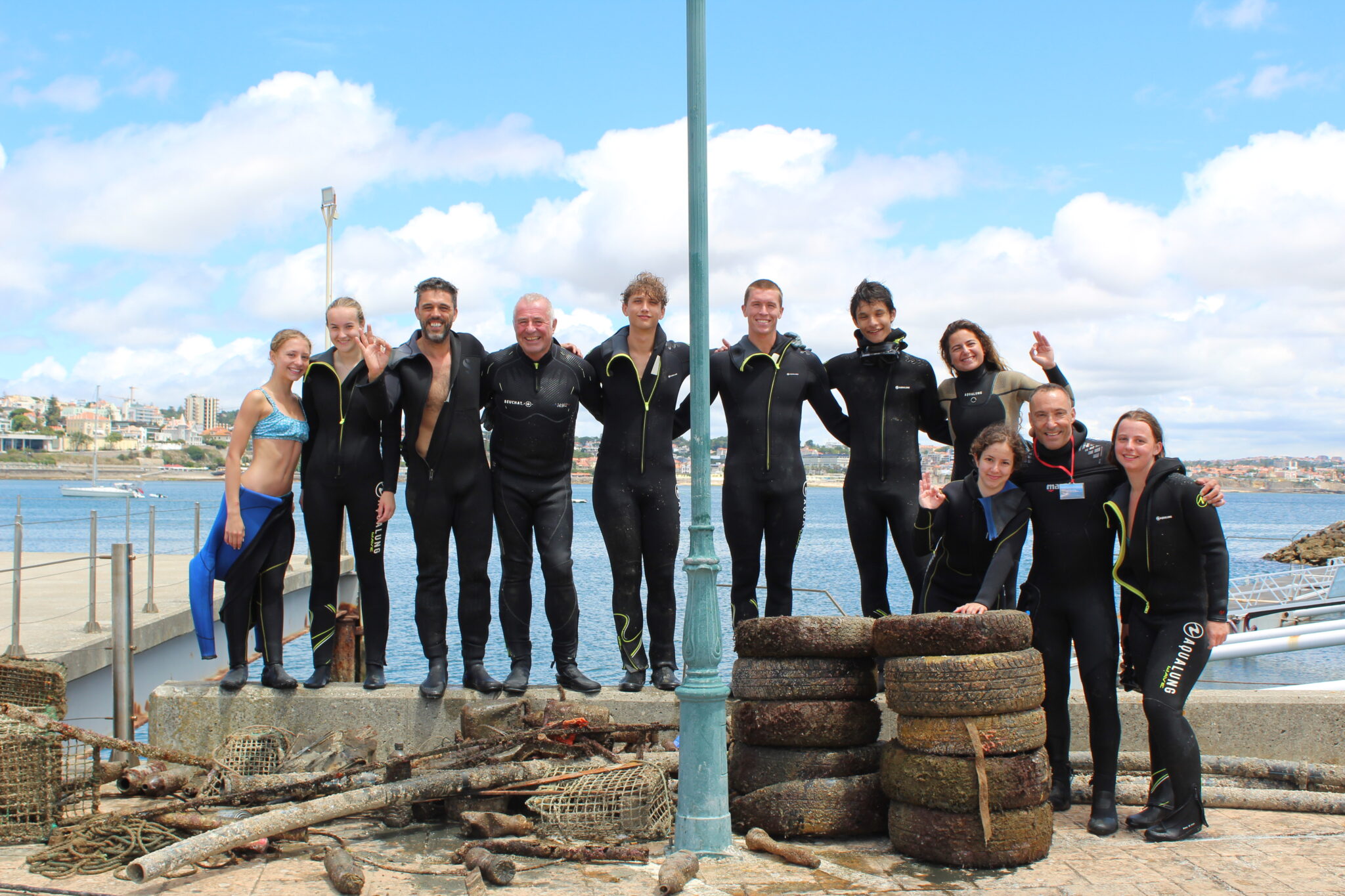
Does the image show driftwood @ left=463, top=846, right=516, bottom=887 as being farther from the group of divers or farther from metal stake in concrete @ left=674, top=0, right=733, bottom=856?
the group of divers

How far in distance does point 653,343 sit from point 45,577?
13650mm

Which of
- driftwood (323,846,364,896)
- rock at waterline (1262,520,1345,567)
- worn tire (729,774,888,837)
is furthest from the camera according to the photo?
rock at waterline (1262,520,1345,567)

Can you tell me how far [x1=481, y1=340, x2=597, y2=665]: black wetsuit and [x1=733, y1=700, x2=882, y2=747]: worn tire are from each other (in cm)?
155

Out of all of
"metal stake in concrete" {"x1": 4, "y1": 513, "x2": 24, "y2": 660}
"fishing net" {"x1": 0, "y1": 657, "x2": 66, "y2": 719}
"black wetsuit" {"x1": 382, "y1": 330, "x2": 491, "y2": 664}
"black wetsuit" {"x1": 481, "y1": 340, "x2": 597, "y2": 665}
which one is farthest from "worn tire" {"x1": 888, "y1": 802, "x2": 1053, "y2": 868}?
"metal stake in concrete" {"x1": 4, "y1": 513, "x2": 24, "y2": 660}

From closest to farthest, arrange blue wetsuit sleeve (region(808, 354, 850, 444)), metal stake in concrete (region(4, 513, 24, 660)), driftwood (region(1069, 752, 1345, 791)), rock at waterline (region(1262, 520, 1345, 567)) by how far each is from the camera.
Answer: driftwood (region(1069, 752, 1345, 791)) → blue wetsuit sleeve (region(808, 354, 850, 444)) → metal stake in concrete (region(4, 513, 24, 660)) → rock at waterline (region(1262, 520, 1345, 567))

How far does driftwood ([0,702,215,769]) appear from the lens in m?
5.26

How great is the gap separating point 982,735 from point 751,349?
287 cm

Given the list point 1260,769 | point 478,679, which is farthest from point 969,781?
point 478,679

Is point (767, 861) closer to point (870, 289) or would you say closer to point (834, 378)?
point (834, 378)

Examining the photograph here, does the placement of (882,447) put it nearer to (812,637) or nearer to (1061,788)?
(812,637)

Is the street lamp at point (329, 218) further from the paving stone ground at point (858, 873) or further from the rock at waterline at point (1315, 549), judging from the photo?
the rock at waterline at point (1315, 549)

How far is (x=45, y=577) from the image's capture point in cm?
1587

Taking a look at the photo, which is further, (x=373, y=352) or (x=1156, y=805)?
(x=373, y=352)

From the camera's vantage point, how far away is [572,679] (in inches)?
253
